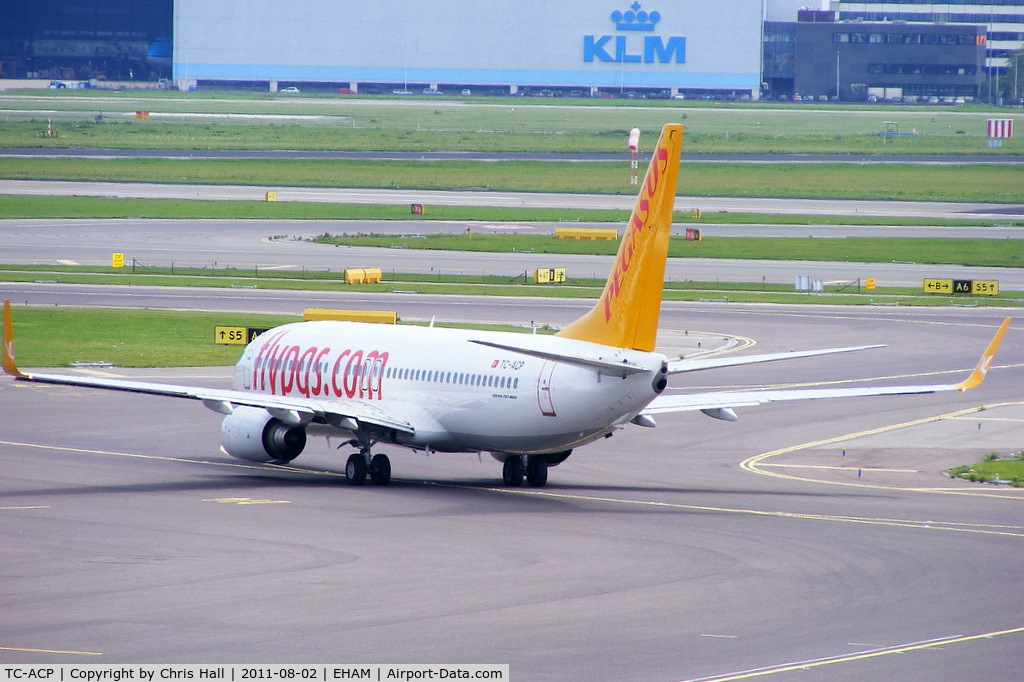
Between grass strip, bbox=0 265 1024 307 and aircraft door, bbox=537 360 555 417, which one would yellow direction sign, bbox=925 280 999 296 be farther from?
aircraft door, bbox=537 360 555 417

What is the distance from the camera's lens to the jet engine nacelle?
145 ft

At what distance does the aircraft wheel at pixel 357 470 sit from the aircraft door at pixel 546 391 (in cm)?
656

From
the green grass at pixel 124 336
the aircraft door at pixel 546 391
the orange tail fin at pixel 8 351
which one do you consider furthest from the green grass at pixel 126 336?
the aircraft door at pixel 546 391

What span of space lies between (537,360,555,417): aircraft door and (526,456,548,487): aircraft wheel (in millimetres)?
3811

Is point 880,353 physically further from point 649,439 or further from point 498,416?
point 498,416

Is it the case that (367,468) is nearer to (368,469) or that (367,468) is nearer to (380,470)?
(368,469)

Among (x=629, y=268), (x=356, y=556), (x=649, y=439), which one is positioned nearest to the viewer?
(x=356, y=556)

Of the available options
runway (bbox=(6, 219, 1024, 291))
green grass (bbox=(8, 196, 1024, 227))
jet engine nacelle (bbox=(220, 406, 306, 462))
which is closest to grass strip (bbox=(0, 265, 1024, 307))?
runway (bbox=(6, 219, 1024, 291))

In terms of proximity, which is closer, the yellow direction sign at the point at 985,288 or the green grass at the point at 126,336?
the green grass at the point at 126,336

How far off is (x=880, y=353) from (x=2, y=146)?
14339cm

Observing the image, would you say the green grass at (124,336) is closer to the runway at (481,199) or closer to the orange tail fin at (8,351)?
the orange tail fin at (8,351)

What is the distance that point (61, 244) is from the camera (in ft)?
378

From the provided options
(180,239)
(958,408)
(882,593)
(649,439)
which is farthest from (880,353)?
(180,239)

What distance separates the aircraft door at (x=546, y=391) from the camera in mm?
39062
